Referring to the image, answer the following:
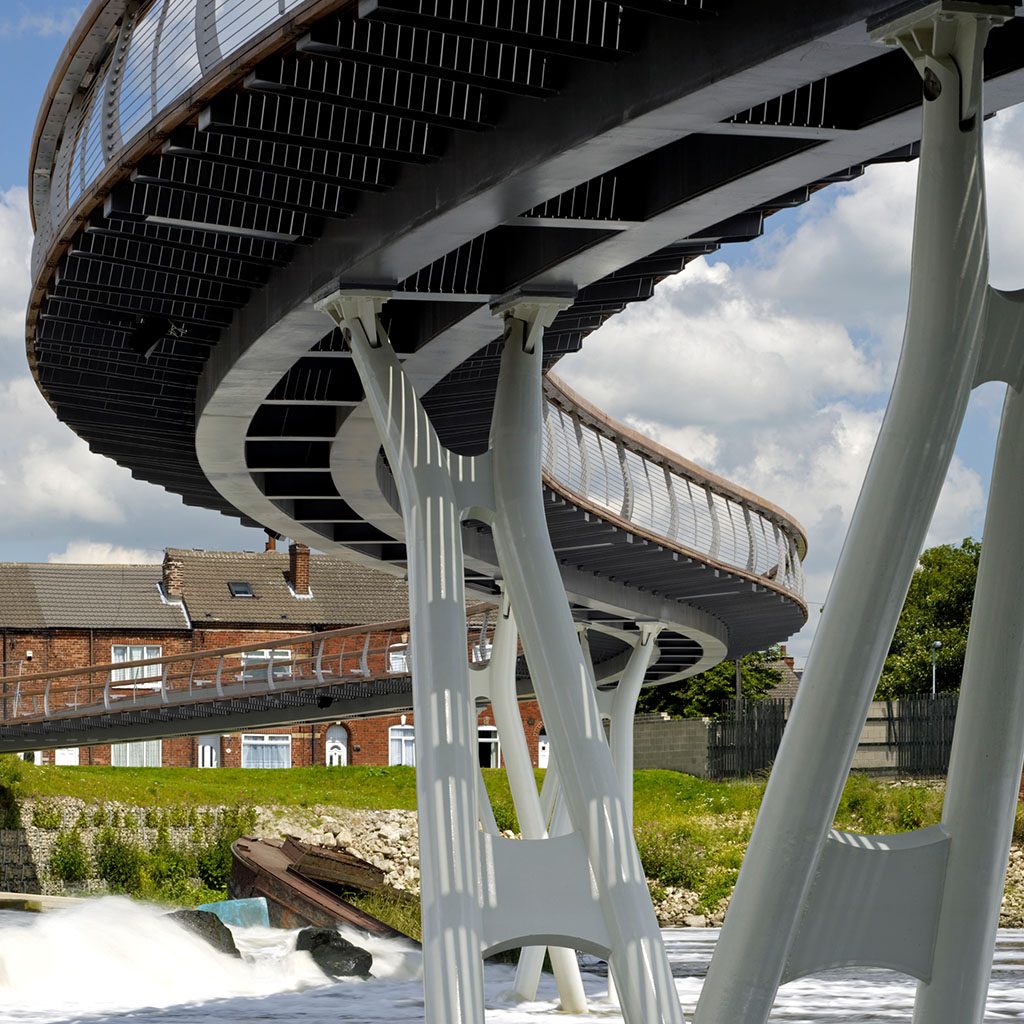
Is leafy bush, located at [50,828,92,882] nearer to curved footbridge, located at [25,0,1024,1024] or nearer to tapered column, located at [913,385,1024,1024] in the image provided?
curved footbridge, located at [25,0,1024,1024]

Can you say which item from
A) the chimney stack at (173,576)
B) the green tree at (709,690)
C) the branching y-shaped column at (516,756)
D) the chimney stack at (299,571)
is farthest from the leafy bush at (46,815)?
the green tree at (709,690)

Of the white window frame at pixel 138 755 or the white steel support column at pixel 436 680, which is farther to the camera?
the white window frame at pixel 138 755

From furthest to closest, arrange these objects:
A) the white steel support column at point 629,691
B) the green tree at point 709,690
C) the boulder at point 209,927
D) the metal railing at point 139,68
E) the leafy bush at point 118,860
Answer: the green tree at point 709,690, the leafy bush at point 118,860, the boulder at point 209,927, the white steel support column at point 629,691, the metal railing at point 139,68

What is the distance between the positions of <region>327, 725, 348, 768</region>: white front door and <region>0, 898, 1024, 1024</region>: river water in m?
24.2

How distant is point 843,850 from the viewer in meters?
8.41

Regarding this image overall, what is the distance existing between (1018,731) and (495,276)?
564cm

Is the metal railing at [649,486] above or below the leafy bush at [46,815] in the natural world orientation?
above

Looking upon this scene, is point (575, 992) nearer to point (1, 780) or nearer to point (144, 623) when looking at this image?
point (1, 780)

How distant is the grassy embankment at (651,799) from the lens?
4353 centimetres

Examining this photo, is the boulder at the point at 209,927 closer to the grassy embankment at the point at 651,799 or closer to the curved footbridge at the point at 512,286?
the grassy embankment at the point at 651,799

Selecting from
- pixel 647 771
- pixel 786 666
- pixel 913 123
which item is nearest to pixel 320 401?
pixel 913 123

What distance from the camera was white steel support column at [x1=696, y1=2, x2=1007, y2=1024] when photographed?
7.81m

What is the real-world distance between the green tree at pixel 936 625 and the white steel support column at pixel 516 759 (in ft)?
153

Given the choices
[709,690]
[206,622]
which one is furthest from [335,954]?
[709,690]
